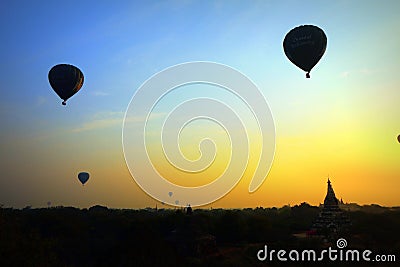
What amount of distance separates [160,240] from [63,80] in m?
17.7

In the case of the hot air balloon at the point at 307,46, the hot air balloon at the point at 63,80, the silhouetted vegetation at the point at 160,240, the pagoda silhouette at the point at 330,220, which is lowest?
the silhouetted vegetation at the point at 160,240

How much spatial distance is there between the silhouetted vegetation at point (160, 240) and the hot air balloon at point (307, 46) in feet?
43.2

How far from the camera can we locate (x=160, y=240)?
20.6 m

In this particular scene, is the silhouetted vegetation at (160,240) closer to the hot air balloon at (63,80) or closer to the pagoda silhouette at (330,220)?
the pagoda silhouette at (330,220)

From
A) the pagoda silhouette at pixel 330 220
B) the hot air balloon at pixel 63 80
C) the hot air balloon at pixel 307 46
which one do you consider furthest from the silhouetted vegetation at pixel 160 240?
the hot air balloon at pixel 307 46

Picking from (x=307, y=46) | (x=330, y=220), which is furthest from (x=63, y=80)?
(x=330, y=220)

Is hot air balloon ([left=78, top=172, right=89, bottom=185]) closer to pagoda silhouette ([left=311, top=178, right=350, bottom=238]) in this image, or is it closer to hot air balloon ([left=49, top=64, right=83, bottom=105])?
hot air balloon ([left=49, top=64, right=83, bottom=105])

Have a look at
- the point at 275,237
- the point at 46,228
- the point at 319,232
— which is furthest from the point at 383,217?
the point at 46,228

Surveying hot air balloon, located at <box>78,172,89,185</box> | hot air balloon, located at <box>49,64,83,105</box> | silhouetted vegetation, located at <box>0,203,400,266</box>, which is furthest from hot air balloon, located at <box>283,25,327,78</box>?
hot air balloon, located at <box>78,172,89,185</box>

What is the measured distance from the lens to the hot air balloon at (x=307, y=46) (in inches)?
1045

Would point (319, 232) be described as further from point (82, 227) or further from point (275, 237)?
point (82, 227)

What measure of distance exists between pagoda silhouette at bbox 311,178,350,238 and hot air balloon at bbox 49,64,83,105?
26993mm

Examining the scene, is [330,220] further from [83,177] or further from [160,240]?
[83,177]

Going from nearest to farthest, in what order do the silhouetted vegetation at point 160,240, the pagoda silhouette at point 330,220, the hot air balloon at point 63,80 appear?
1. the silhouetted vegetation at point 160,240
2. the hot air balloon at point 63,80
3. the pagoda silhouette at point 330,220
